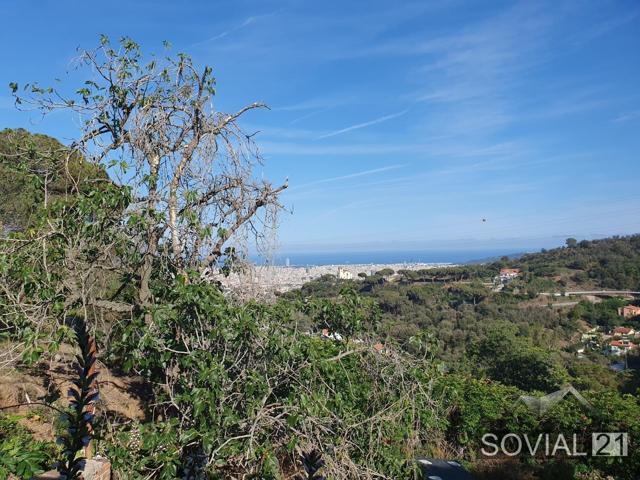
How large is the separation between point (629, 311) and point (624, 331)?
2793mm

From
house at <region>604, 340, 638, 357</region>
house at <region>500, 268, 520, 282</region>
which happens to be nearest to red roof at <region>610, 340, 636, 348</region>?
house at <region>604, 340, 638, 357</region>

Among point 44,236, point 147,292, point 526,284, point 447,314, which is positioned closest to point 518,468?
point 147,292

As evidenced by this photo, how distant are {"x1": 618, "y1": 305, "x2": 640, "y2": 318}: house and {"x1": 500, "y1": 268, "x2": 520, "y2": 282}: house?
890 centimetres

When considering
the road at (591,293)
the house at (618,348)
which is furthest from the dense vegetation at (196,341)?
the road at (591,293)

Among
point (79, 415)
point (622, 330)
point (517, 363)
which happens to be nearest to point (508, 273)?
point (622, 330)

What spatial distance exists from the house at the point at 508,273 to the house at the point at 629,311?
29.2 feet

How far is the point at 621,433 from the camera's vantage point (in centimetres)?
498

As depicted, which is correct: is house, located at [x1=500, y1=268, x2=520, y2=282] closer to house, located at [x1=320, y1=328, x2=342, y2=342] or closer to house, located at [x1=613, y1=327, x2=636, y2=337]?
house, located at [x1=613, y1=327, x2=636, y2=337]

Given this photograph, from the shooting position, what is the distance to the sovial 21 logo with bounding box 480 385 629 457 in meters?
5.01

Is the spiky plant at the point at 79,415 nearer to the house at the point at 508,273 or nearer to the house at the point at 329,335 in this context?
the house at the point at 329,335

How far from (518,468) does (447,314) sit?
1503cm

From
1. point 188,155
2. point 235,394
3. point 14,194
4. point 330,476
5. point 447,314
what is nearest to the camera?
point 330,476

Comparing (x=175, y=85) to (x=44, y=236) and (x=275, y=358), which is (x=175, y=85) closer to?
(x=44, y=236)

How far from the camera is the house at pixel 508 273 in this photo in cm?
2961
